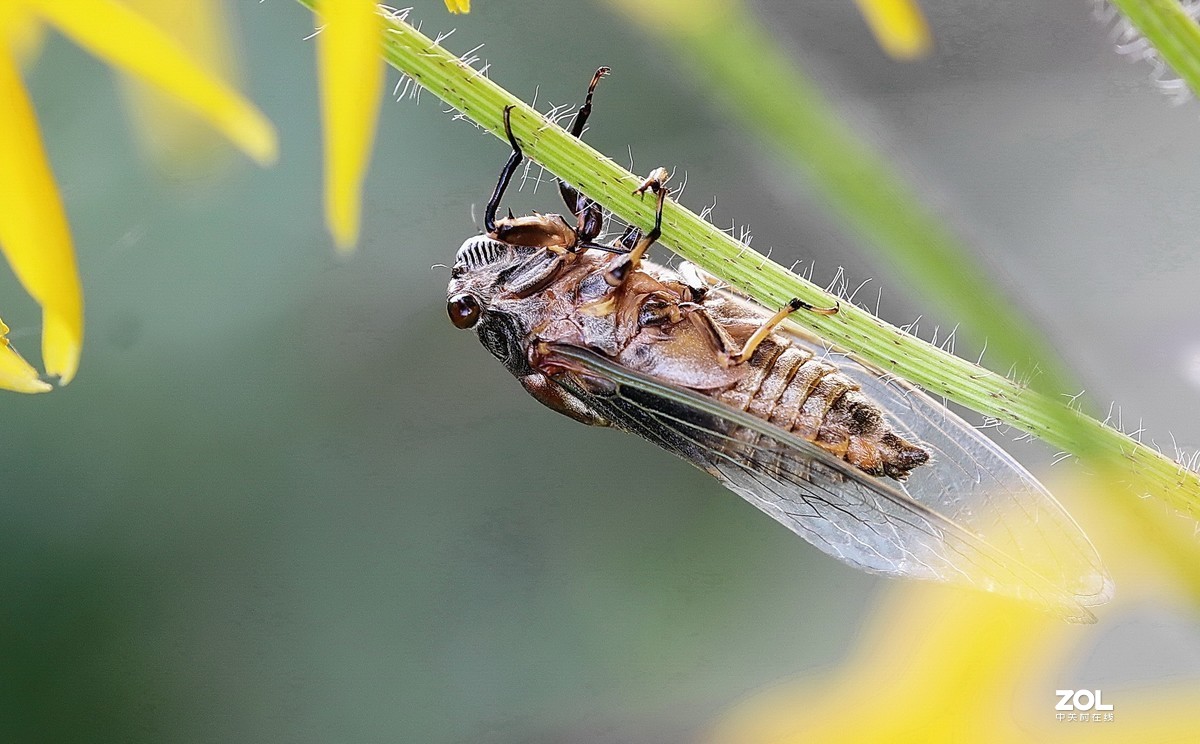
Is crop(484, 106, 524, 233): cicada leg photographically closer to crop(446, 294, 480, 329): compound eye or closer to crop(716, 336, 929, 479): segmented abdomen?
crop(446, 294, 480, 329): compound eye

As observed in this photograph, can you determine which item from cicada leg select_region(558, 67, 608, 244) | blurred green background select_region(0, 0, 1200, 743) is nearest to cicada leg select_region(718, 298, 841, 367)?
cicada leg select_region(558, 67, 608, 244)

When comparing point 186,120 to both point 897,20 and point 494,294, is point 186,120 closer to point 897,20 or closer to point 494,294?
point 494,294

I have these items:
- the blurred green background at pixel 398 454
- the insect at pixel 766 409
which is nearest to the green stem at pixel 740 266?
the insect at pixel 766 409

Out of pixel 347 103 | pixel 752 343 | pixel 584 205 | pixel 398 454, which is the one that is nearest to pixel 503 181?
pixel 584 205

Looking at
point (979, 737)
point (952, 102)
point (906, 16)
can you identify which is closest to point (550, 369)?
point (979, 737)

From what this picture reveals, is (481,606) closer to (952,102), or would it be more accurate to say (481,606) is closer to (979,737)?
(952,102)

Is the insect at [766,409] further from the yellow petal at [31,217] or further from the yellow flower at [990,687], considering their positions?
the yellow petal at [31,217]
